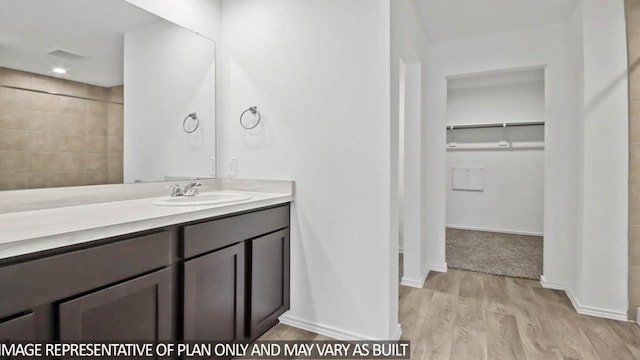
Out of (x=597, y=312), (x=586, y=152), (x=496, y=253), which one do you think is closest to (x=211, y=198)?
(x=586, y=152)

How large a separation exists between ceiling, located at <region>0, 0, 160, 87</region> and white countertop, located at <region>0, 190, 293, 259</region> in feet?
2.24

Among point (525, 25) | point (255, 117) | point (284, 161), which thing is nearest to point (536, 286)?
point (525, 25)

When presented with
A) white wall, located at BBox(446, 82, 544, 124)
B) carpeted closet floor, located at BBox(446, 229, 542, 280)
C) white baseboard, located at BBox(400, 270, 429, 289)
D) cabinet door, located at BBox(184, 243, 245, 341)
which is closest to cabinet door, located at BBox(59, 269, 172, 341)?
cabinet door, located at BBox(184, 243, 245, 341)

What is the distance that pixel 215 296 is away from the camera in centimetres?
156

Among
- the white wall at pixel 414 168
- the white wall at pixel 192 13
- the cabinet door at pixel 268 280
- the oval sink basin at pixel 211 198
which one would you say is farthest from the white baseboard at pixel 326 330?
the white wall at pixel 192 13

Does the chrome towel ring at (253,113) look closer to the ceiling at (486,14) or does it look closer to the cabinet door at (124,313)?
the cabinet door at (124,313)

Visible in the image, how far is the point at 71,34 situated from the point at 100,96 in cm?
32

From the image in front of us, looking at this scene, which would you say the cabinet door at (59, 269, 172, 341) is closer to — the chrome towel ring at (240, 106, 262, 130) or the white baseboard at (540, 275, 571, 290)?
the chrome towel ring at (240, 106, 262, 130)

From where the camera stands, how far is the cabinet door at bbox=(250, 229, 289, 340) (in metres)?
1.79

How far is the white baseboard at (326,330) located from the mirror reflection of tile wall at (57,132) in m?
1.39

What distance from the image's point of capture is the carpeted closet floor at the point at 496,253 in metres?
3.33

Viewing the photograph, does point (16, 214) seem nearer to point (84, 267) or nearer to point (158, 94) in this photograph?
point (84, 267)

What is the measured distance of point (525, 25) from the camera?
293 cm

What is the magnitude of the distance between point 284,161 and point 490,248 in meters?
3.36
